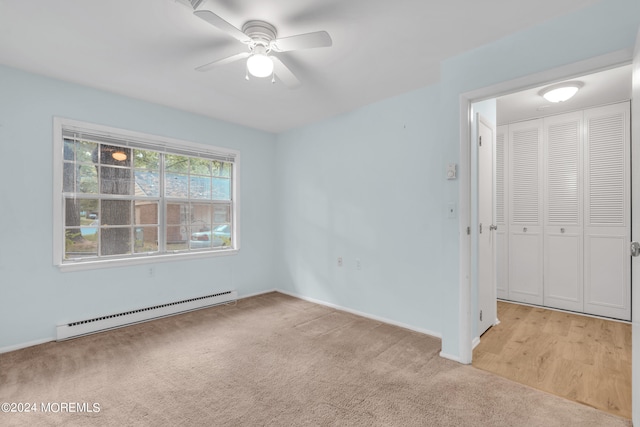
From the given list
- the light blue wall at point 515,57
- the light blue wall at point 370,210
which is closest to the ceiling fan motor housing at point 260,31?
the light blue wall at point 515,57

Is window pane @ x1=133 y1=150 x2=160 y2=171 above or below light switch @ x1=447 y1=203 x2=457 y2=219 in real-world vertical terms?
above

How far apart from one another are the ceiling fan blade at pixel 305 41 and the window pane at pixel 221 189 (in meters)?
2.58

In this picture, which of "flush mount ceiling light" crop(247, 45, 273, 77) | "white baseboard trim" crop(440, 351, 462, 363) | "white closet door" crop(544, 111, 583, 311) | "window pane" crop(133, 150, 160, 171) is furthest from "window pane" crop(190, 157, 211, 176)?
"white closet door" crop(544, 111, 583, 311)

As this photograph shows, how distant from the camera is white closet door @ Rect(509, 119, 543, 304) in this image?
3.94 m

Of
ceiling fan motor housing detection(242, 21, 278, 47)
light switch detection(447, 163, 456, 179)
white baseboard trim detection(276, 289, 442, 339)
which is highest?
ceiling fan motor housing detection(242, 21, 278, 47)

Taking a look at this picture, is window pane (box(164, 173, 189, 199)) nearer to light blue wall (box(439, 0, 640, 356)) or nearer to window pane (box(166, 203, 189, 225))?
window pane (box(166, 203, 189, 225))

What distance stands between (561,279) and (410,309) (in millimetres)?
2143

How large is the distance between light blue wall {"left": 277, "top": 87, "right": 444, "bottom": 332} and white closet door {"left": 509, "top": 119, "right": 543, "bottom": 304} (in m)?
1.88

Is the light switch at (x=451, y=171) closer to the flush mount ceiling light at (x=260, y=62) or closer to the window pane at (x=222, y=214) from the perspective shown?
the flush mount ceiling light at (x=260, y=62)

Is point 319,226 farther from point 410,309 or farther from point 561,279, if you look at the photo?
point 561,279

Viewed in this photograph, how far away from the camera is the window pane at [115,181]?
3271 mm

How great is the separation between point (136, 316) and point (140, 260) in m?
0.63

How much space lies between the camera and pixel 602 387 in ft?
6.95

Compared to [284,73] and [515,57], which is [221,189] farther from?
[515,57]
